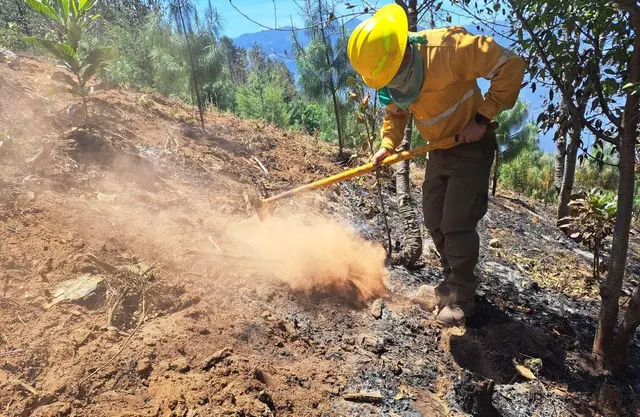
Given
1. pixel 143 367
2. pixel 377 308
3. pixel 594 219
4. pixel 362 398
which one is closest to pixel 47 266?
pixel 143 367

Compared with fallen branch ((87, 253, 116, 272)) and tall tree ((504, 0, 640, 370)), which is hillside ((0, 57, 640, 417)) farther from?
tall tree ((504, 0, 640, 370))

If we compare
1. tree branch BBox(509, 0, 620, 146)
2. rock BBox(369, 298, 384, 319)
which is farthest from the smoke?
tree branch BBox(509, 0, 620, 146)

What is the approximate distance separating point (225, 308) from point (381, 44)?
5.83 feet

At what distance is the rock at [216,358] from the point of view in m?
2.06

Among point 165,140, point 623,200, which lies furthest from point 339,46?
point 623,200

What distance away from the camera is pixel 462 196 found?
2.63 meters

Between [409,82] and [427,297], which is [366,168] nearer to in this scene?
[409,82]

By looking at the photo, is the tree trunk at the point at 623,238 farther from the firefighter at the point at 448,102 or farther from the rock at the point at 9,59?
the rock at the point at 9,59

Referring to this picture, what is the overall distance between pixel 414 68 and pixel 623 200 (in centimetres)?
142

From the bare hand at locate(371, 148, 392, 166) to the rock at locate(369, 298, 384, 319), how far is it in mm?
991

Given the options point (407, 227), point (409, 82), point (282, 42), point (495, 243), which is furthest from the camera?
point (282, 42)

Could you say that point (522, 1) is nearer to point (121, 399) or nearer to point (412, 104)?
point (412, 104)

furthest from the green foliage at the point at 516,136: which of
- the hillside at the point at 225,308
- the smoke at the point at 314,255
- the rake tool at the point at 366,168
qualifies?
the rake tool at the point at 366,168

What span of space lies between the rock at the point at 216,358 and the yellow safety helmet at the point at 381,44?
1.66 metres
